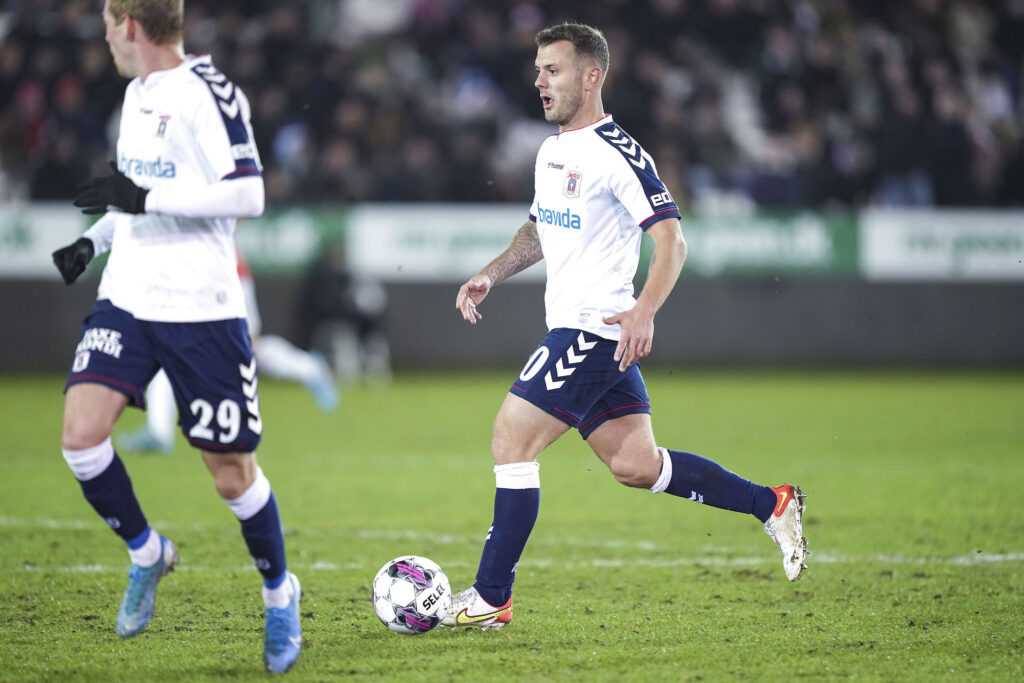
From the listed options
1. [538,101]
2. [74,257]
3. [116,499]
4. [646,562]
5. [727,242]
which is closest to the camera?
[116,499]

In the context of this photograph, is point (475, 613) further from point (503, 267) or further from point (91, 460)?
Result: point (91, 460)

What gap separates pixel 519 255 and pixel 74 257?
175 centimetres

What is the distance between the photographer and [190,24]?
17969 millimetres

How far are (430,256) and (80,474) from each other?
489 inches

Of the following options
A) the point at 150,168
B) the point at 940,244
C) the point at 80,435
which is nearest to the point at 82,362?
the point at 80,435

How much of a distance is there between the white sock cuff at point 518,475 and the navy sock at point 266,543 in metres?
0.89

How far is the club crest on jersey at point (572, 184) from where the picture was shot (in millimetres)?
4715

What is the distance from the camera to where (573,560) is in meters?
6.09

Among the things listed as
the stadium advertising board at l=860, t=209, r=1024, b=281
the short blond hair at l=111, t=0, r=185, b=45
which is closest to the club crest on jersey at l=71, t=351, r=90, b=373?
the short blond hair at l=111, t=0, r=185, b=45

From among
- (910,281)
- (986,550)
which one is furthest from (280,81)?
(986,550)

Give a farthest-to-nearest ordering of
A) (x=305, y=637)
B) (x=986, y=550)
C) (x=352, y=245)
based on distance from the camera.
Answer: (x=352, y=245) < (x=986, y=550) < (x=305, y=637)

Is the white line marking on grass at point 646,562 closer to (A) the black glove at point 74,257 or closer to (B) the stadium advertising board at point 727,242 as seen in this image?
(A) the black glove at point 74,257

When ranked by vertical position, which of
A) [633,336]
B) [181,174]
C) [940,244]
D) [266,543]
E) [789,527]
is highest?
[181,174]

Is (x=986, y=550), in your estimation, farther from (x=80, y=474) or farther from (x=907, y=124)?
(x=907, y=124)
